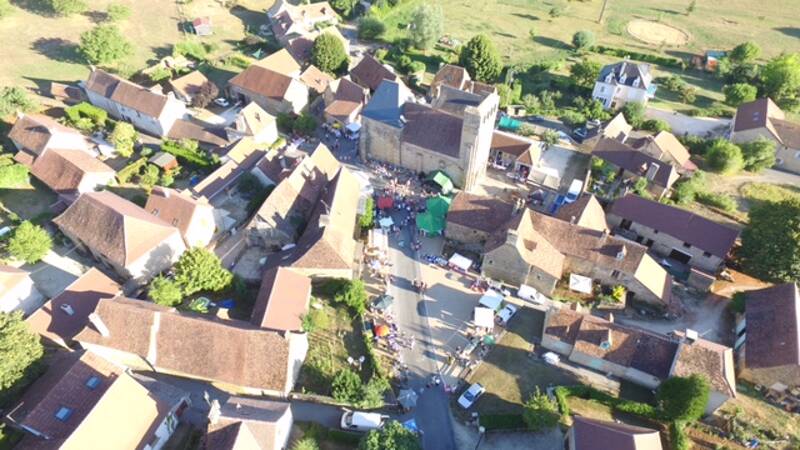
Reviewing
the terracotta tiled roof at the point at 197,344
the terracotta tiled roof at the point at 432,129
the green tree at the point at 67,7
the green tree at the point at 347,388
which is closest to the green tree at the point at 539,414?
the green tree at the point at 347,388

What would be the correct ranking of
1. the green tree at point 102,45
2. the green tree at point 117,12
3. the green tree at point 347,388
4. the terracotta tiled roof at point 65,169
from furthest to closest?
the green tree at point 117,12, the green tree at point 102,45, the terracotta tiled roof at point 65,169, the green tree at point 347,388

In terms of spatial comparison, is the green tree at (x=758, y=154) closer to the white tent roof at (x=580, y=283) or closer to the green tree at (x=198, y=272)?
the white tent roof at (x=580, y=283)

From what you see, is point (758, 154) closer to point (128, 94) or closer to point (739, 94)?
point (739, 94)

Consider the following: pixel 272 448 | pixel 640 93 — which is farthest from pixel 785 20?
pixel 272 448

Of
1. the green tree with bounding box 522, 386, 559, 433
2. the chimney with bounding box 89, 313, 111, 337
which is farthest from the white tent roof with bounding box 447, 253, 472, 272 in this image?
the chimney with bounding box 89, 313, 111, 337

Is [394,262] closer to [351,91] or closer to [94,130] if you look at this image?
[351,91]

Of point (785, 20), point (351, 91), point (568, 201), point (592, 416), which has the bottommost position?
point (592, 416)
